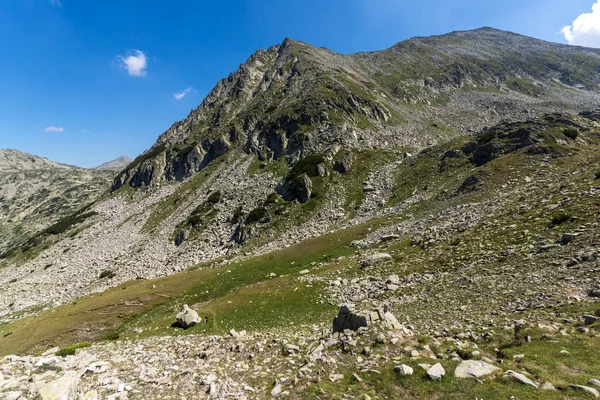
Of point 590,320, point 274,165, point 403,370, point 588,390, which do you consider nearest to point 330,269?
point 403,370

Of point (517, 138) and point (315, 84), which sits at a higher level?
point (315, 84)

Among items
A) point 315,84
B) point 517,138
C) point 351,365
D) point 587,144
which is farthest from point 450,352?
point 315,84

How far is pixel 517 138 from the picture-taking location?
56469 millimetres

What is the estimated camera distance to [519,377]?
10469 mm

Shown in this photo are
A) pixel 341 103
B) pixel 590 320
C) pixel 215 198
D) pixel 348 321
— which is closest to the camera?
pixel 590 320

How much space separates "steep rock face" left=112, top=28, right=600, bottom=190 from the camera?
95.8m

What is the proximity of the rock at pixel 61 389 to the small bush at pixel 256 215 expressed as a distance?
159ft

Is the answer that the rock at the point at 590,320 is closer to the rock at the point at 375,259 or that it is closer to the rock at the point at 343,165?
the rock at the point at 375,259

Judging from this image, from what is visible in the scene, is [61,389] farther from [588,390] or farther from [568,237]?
[568,237]

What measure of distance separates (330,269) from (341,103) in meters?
82.9

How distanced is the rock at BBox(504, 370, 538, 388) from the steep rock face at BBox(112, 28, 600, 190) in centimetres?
7586

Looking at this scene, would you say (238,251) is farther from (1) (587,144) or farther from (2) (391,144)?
(1) (587,144)

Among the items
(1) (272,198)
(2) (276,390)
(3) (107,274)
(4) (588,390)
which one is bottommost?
(3) (107,274)

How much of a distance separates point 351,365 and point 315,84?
11635cm
